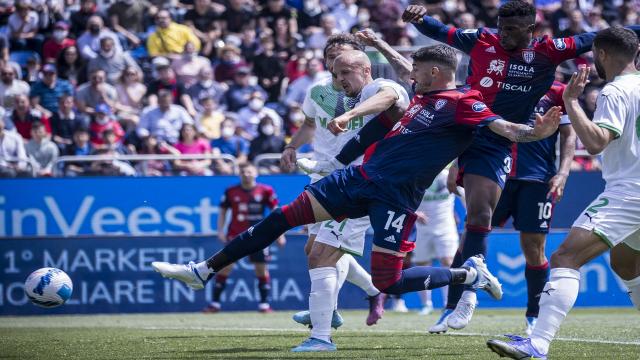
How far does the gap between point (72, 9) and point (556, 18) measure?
10.5m

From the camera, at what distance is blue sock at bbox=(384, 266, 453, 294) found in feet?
26.7

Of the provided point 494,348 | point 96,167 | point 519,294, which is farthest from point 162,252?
point 494,348

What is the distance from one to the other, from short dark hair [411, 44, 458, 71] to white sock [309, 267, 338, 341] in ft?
6.69

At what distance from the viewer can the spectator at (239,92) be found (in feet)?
68.5

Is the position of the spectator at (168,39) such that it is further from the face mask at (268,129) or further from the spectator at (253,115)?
the face mask at (268,129)

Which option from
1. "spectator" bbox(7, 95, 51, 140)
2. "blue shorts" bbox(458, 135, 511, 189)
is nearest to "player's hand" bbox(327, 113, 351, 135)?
"blue shorts" bbox(458, 135, 511, 189)

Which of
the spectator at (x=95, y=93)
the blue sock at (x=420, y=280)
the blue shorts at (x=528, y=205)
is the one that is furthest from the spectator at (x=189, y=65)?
the blue sock at (x=420, y=280)

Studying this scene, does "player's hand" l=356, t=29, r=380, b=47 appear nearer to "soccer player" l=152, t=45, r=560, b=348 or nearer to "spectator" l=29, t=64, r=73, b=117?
"soccer player" l=152, t=45, r=560, b=348

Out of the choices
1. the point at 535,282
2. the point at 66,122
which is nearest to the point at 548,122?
the point at 535,282

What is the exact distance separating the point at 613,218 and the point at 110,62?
50.2 ft

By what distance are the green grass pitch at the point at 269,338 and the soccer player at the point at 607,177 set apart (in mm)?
972

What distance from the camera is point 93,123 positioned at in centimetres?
1927

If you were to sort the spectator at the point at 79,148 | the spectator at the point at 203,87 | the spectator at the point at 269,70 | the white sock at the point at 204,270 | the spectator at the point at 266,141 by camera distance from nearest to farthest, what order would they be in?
1. the white sock at the point at 204,270
2. the spectator at the point at 79,148
3. the spectator at the point at 266,141
4. the spectator at the point at 203,87
5. the spectator at the point at 269,70

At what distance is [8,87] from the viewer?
64.9 feet
